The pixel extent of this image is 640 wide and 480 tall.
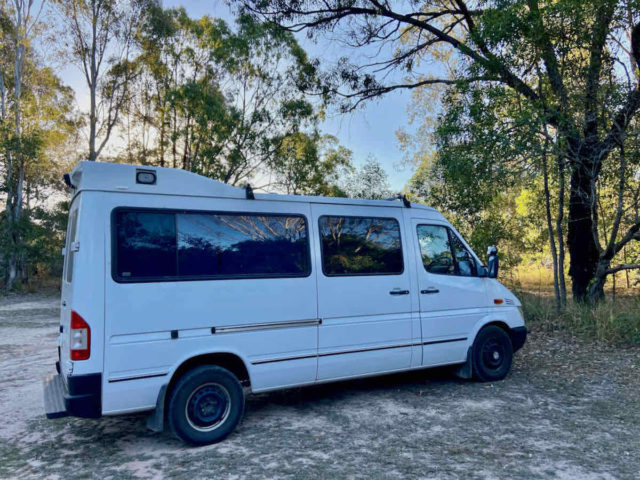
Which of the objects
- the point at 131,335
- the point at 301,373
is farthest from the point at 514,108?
the point at 131,335

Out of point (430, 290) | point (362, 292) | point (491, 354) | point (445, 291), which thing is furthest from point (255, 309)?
point (491, 354)

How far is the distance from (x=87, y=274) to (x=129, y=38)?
75.4 feet

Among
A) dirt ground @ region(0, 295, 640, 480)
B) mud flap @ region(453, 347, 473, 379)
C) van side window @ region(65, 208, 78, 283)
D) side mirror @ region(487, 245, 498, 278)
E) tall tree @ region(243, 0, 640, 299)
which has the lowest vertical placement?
dirt ground @ region(0, 295, 640, 480)

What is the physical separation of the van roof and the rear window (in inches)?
8.2

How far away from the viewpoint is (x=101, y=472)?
158 inches

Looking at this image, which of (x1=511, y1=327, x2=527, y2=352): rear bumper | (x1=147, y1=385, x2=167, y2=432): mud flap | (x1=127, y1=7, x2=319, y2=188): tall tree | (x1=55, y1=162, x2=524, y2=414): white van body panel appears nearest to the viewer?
(x1=55, y1=162, x2=524, y2=414): white van body panel

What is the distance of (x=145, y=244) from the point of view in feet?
14.6

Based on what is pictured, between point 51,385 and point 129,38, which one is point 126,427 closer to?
point 51,385

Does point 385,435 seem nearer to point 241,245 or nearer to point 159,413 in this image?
point 159,413

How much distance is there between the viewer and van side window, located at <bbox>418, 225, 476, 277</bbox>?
20.2ft

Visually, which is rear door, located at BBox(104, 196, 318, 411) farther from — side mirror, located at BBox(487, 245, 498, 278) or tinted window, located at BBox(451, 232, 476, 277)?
side mirror, located at BBox(487, 245, 498, 278)

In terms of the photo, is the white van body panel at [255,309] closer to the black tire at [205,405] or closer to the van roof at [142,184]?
the van roof at [142,184]

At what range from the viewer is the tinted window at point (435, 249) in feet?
20.1

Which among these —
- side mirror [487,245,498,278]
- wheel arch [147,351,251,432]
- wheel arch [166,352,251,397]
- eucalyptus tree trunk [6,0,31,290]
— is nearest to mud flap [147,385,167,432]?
wheel arch [147,351,251,432]
